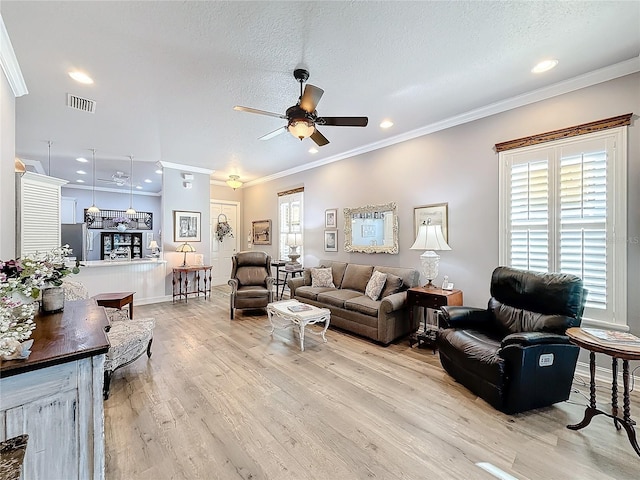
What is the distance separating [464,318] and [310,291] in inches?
95.5

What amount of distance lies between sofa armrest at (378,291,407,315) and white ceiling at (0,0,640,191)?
2390mm

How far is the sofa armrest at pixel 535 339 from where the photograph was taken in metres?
2.17

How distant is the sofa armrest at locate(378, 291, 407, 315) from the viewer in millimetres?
3519

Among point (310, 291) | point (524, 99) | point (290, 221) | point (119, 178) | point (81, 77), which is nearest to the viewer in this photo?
point (81, 77)

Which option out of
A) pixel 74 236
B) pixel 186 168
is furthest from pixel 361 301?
pixel 74 236

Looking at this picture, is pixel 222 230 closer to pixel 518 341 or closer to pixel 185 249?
pixel 185 249

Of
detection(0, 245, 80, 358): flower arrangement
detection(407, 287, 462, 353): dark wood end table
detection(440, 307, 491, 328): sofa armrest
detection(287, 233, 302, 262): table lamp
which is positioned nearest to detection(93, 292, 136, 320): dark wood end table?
detection(0, 245, 80, 358): flower arrangement

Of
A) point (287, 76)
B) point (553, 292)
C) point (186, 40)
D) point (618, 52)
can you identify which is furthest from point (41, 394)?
point (618, 52)

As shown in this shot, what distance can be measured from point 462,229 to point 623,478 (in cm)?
259

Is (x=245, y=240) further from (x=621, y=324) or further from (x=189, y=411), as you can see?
(x=621, y=324)

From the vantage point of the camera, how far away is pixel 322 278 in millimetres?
4965

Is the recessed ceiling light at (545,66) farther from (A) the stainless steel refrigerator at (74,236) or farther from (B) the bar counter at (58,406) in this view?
(A) the stainless steel refrigerator at (74,236)

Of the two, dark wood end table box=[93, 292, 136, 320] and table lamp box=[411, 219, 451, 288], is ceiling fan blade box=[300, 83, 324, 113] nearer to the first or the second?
table lamp box=[411, 219, 451, 288]

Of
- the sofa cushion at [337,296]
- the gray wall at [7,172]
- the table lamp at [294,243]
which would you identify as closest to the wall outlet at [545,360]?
the sofa cushion at [337,296]
